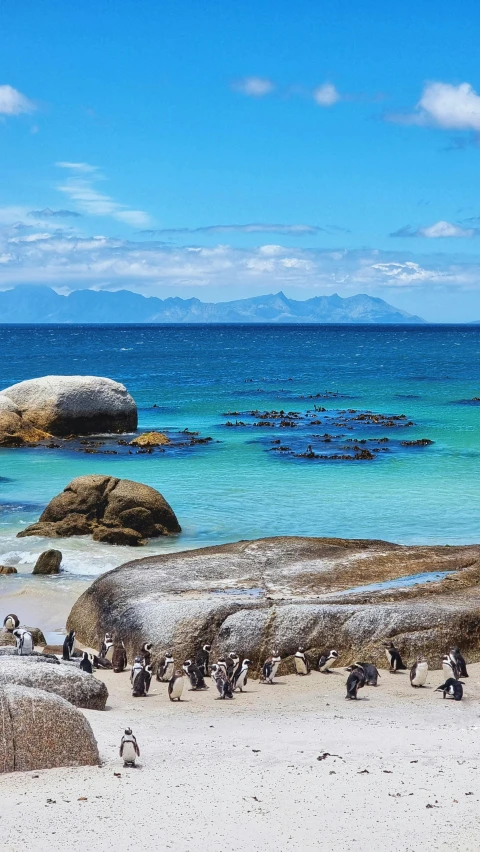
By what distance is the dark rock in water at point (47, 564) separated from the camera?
22.8 m

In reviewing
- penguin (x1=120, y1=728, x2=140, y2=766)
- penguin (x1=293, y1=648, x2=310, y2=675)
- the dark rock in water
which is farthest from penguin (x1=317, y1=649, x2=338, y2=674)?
the dark rock in water

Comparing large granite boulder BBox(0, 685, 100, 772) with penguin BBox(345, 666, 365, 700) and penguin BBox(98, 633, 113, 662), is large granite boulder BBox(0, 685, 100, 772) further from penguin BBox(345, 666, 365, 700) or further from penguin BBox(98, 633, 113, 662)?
penguin BBox(98, 633, 113, 662)

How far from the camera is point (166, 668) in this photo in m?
15.4

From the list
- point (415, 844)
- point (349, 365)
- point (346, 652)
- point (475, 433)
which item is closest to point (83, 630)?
point (346, 652)

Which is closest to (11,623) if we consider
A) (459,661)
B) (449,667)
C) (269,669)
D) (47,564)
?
(47,564)

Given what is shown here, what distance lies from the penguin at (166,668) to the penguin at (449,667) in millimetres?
4161

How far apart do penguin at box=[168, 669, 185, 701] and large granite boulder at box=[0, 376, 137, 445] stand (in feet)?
97.2

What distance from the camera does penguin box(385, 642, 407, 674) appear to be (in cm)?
1520

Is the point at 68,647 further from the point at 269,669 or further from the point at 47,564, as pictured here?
the point at 47,564

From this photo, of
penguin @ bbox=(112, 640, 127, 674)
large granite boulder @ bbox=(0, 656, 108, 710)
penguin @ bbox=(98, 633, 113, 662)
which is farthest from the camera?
penguin @ bbox=(98, 633, 113, 662)

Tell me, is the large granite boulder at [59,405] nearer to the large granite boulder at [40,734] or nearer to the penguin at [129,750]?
the large granite boulder at [40,734]

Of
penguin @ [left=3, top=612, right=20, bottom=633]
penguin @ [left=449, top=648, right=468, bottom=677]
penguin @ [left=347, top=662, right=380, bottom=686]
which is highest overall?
penguin @ [left=449, top=648, right=468, bottom=677]

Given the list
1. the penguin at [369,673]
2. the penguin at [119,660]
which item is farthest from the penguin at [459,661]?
the penguin at [119,660]

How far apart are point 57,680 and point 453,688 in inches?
216
